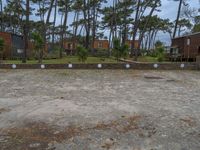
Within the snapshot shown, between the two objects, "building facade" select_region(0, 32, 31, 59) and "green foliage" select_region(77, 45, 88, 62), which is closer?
"green foliage" select_region(77, 45, 88, 62)

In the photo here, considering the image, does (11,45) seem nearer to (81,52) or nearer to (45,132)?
(81,52)

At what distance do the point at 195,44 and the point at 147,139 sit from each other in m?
21.5

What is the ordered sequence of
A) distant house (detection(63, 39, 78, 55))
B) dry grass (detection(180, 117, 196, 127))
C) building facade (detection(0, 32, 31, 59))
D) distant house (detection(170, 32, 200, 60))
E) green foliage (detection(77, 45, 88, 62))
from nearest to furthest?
dry grass (detection(180, 117, 196, 127))
green foliage (detection(77, 45, 88, 62))
distant house (detection(170, 32, 200, 60))
building facade (detection(0, 32, 31, 59))
distant house (detection(63, 39, 78, 55))

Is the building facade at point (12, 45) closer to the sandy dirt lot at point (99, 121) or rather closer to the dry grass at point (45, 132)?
the sandy dirt lot at point (99, 121)

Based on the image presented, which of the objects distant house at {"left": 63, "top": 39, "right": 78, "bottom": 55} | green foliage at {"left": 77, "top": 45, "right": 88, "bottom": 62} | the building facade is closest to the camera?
green foliage at {"left": 77, "top": 45, "right": 88, "bottom": 62}

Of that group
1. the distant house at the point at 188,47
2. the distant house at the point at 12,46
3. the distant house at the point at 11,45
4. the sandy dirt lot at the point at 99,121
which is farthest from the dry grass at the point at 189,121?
the distant house at the point at 11,45

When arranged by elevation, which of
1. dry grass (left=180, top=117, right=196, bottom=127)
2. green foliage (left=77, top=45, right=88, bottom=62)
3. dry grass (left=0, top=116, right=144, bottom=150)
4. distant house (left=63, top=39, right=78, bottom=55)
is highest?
distant house (left=63, top=39, right=78, bottom=55)

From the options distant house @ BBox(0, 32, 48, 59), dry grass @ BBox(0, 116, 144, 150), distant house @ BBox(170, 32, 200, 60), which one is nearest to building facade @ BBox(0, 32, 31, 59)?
distant house @ BBox(0, 32, 48, 59)

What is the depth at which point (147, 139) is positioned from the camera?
3.39 m

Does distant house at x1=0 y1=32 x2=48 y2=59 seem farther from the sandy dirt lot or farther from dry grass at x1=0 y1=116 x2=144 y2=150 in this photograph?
dry grass at x1=0 y1=116 x2=144 y2=150

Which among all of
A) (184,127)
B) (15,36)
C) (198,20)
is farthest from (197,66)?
(198,20)

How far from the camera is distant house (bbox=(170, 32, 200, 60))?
22719 millimetres

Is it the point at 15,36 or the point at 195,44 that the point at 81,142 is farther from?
the point at 15,36

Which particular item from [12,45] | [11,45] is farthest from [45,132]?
[12,45]
